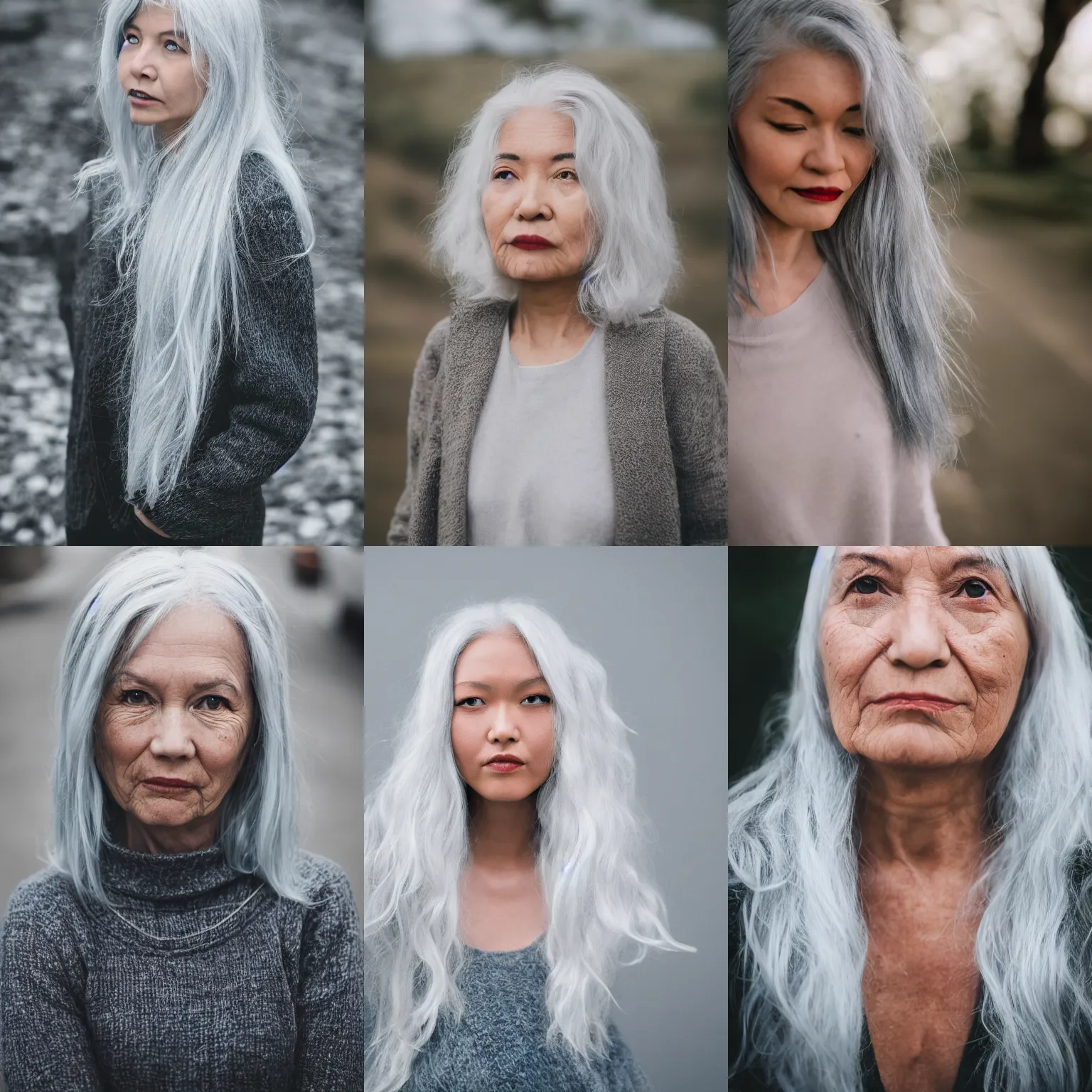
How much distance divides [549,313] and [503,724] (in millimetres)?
777

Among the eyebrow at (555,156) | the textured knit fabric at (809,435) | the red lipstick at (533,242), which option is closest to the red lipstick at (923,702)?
the textured knit fabric at (809,435)

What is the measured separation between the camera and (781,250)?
2.46 m

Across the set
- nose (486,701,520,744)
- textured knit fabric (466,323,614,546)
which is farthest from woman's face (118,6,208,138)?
nose (486,701,520,744)

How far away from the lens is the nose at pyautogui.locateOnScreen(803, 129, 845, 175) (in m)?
2.40

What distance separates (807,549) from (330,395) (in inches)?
37.5

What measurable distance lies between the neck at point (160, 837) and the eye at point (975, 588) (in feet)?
4.87

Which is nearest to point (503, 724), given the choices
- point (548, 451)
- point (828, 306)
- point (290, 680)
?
point (290, 680)

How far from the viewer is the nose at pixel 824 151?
2.40m

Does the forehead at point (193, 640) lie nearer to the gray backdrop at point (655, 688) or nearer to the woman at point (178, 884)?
the woman at point (178, 884)

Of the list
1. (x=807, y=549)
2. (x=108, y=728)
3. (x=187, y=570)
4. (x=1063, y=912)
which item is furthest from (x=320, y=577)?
(x=1063, y=912)

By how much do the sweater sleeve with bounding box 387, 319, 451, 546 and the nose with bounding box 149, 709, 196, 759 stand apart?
0.50 m

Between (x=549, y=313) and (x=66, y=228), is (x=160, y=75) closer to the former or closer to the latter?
(x=66, y=228)

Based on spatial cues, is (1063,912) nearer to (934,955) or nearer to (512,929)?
(934,955)

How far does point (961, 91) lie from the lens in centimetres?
248
